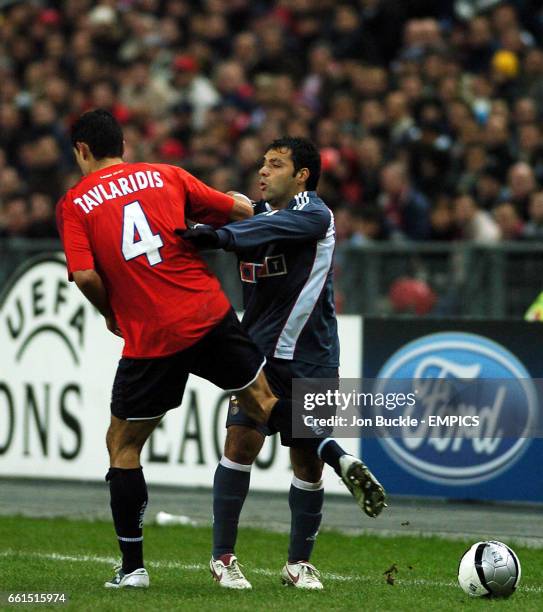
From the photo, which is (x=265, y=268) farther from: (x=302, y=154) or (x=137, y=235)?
(x=137, y=235)

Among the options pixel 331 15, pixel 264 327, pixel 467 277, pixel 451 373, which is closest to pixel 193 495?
pixel 451 373

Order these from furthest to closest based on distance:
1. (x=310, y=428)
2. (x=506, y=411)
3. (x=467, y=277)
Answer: (x=467, y=277) < (x=506, y=411) < (x=310, y=428)

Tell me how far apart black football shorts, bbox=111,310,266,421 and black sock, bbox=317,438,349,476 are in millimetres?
481

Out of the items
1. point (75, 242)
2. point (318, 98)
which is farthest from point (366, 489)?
point (318, 98)

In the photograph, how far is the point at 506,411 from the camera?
989cm

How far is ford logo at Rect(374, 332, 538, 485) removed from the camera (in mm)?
9914

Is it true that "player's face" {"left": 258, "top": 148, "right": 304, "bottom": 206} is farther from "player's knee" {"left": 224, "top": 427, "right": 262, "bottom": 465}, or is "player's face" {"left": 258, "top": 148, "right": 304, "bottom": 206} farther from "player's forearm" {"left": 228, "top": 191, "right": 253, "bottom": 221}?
"player's knee" {"left": 224, "top": 427, "right": 262, "bottom": 465}

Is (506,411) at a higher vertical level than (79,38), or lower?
lower

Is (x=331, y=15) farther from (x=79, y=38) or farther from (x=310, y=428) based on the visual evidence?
(x=310, y=428)

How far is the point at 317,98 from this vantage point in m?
15.7

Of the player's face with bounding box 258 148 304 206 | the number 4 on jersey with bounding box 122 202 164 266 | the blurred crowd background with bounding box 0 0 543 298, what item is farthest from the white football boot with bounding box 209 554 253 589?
the blurred crowd background with bounding box 0 0 543 298

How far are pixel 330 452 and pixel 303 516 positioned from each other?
→ 0.71 meters

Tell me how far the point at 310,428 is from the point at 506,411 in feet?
11.6

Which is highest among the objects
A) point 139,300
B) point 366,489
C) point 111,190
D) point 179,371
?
point 111,190
